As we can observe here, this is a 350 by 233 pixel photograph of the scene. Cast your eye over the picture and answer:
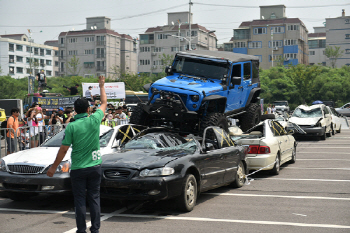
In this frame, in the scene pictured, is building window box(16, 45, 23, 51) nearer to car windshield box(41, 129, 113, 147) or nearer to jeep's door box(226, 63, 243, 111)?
jeep's door box(226, 63, 243, 111)

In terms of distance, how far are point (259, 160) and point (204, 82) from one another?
A: 301 cm

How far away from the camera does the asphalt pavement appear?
7031 mm

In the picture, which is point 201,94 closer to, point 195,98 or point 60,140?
point 195,98

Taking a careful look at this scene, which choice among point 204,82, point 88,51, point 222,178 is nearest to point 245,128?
point 204,82

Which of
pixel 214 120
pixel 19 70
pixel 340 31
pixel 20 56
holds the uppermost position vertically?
pixel 340 31

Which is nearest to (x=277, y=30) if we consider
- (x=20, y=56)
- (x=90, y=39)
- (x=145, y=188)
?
(x=90, y=39)

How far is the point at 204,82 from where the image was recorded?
13.7m

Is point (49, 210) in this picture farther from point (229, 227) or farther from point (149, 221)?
point (229, 227)

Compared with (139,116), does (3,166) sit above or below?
below

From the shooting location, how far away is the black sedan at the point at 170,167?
769 centimetres

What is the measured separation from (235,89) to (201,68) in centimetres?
125

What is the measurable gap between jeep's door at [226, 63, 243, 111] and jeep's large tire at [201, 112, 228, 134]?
1.03 metres

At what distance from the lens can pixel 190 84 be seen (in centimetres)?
1319

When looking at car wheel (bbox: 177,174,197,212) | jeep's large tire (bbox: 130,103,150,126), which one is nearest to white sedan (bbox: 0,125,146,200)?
car wheel (bbox: 177,174,197,212)
